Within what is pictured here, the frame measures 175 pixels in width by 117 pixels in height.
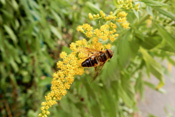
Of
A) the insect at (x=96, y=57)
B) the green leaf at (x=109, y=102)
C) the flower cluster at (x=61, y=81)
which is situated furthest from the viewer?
the green leaf at (x=109, y=102)

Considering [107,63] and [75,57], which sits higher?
[107,63]

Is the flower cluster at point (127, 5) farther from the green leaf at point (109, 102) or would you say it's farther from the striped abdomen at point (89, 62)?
the green leaf at point (109, 102)

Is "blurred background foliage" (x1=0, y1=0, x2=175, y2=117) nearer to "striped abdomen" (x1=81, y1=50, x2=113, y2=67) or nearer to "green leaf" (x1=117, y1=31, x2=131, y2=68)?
"green leaf" (x1=117, y1=31, x2=131, y2=68)

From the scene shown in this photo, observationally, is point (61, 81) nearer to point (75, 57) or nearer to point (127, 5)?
point (75, 57)

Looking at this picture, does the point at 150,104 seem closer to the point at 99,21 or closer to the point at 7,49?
the point at 7,49

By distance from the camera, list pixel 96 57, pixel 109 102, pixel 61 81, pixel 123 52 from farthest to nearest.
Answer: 1. pixel 109 102
2. pixel 123 52
3. pixel 96 57
4. pixel 61 81

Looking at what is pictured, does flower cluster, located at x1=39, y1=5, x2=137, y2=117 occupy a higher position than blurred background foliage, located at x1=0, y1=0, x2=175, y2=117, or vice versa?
blurred background foliage, located at x1=0, y1=0, x2=175, y2=117

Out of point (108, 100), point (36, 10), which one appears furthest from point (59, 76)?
point (36, 10)

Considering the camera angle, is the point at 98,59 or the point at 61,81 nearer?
the point at 61,81

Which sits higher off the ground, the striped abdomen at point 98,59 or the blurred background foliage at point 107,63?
the blurred background foliage at point 107,63

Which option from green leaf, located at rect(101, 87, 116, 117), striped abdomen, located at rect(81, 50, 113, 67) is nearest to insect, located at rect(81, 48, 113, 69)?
striped abdomen, located at rect(81, 50, 113, 67)

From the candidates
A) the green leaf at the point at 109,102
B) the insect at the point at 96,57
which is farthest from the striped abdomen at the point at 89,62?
the green leaf at the point at 109,102

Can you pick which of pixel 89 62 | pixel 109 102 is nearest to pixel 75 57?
pixel 89 62
